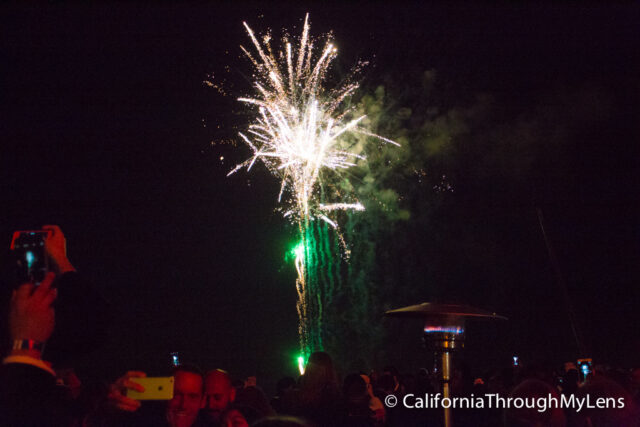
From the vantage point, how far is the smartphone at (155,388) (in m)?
2.33

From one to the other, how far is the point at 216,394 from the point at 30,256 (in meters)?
2.62

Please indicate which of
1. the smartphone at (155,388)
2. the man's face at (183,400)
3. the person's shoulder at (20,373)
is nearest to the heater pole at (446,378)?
the man's face at (183,400)

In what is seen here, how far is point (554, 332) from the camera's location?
37.9m

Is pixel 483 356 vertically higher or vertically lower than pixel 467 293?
lower

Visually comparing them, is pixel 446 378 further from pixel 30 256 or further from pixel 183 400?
pixel 30 256

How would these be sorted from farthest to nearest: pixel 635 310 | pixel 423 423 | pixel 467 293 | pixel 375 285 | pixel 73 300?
1. pixel 375 285
2. pixel 467 293
3. pixel 635 310
4. pixel 423 423
5. pixel 73 300

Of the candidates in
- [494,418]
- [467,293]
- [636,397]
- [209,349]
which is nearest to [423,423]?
[494,418]

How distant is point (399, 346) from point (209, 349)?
19021mm

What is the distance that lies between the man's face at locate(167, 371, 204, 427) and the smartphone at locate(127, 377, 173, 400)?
1.79m

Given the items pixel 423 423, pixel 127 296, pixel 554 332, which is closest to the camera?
pixel 423 423

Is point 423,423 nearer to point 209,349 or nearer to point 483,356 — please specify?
point 483,356

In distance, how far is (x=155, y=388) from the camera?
2.36 metres

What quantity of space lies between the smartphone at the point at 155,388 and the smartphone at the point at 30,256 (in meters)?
0.62

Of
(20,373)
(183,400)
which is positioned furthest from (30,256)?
(183,400)
